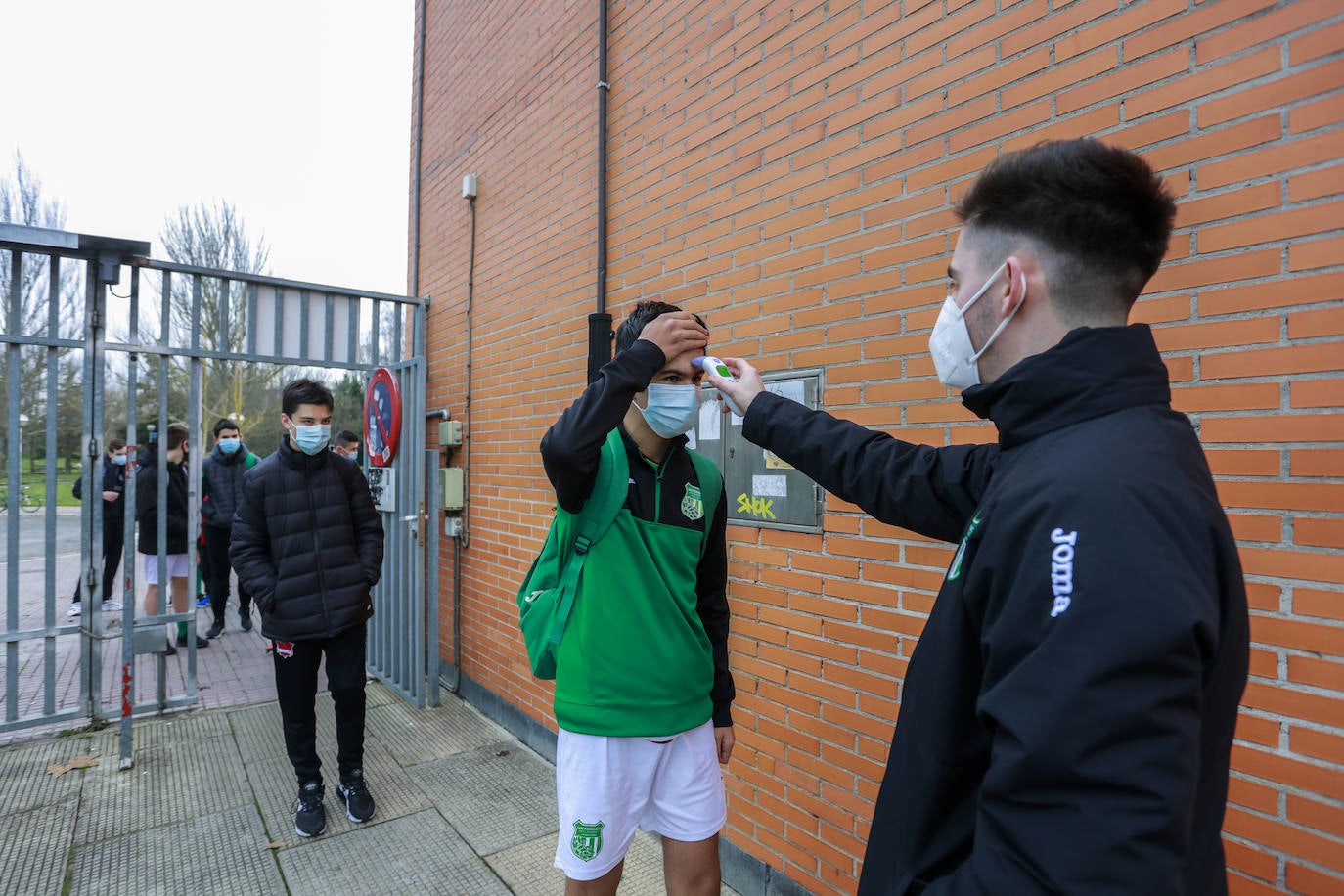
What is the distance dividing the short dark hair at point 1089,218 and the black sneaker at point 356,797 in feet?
12.7

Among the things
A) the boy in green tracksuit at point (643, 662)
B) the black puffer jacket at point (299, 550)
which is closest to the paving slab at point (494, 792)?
the black puffer jacket at point (299, 550)

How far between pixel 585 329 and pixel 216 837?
3134 mm

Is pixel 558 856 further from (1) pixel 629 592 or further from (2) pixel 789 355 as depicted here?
(2) pixel 789 355

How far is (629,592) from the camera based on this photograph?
6.73 ft

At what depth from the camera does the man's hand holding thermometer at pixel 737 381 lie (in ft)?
6.14

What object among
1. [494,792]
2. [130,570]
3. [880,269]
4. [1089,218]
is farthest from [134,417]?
[1089,218]

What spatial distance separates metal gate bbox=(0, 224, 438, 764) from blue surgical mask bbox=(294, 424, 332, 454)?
1184 millimetres

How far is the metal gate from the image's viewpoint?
4.26 meters

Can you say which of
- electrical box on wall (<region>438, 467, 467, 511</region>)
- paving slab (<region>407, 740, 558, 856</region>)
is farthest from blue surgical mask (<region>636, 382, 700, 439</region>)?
electrical box on wall (<region>438, 467, 467, 511</region>)

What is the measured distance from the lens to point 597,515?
2053mm

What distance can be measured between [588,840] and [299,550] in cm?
236

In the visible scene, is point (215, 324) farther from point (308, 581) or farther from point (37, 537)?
point (308, 581)

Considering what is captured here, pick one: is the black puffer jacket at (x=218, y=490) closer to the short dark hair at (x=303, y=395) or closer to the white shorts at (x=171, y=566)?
the white shorts at (x=171, y=566)

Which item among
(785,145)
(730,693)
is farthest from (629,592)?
(785,145)
